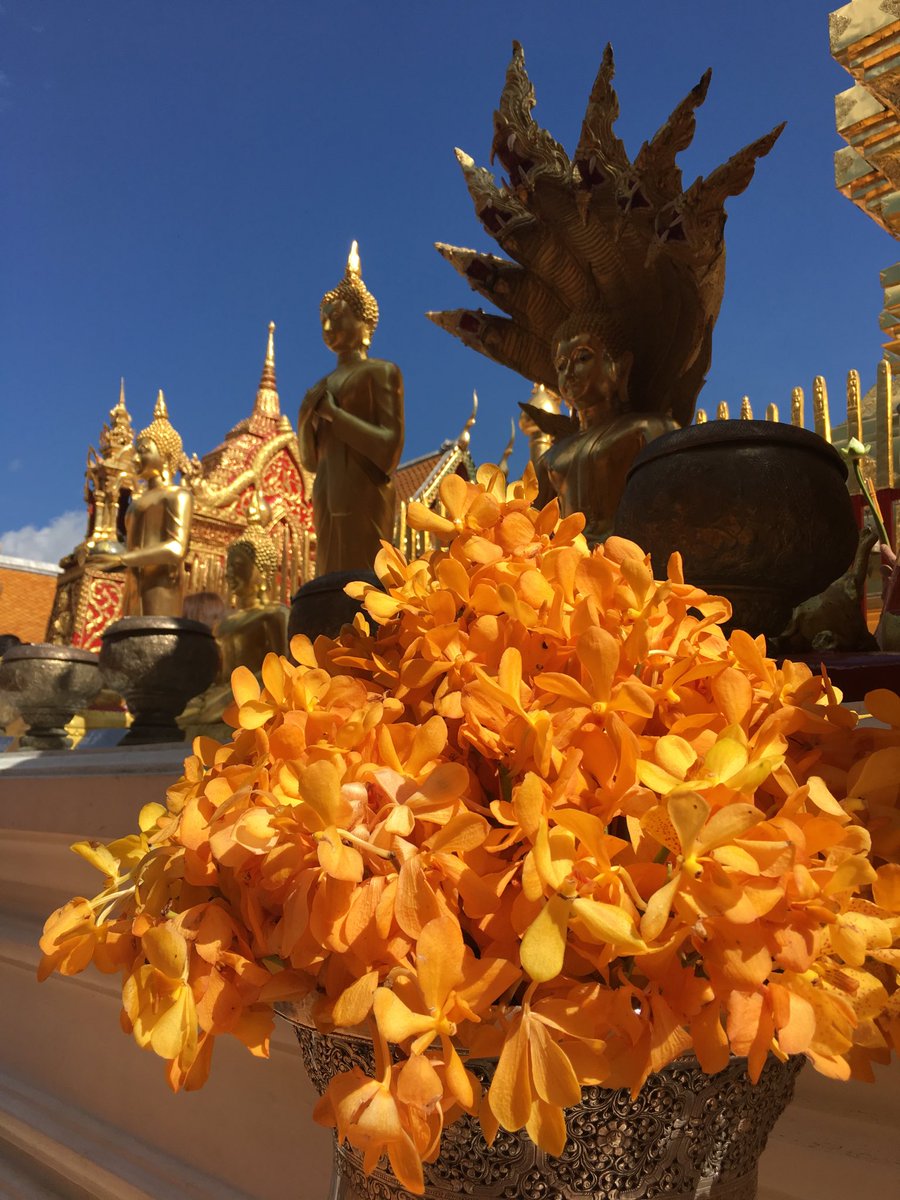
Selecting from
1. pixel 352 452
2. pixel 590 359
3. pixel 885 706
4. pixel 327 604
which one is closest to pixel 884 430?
pixel 352 452

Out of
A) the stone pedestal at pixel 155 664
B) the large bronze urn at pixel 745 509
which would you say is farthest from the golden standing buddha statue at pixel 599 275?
the stone pedestal at pixel 155 664

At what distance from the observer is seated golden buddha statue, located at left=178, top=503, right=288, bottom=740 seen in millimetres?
2627

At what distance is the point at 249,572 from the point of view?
121 inches

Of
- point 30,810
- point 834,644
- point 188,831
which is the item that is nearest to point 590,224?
point 834,644

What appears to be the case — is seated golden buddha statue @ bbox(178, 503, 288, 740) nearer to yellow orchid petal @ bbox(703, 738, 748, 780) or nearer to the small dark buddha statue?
the small dark buddha statue

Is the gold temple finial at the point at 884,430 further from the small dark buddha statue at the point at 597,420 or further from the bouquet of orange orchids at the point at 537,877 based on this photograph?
the bouquet of orange orchids at the point at 537,877

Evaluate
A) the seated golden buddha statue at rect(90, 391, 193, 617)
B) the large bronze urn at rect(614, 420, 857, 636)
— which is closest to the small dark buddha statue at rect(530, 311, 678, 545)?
the large bronze urn at rect(614, 420, 857, 636)

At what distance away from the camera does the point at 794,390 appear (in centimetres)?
303

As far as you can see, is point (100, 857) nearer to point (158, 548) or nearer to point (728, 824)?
point (728, 824)

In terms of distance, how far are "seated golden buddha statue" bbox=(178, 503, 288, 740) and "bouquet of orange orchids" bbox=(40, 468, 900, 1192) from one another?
1.97 metres

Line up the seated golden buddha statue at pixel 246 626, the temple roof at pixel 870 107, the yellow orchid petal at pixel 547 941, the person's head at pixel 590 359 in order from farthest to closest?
the seated golden buddha statue at pixel 246 626
the temple roof at pixel 870 107
the person's head at pixel 590 359
the yellow orchid petal at pixel 547 941

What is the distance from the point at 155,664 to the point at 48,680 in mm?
459

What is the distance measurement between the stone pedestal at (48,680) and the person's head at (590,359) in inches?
52.1

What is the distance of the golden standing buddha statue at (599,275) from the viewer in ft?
3.97
